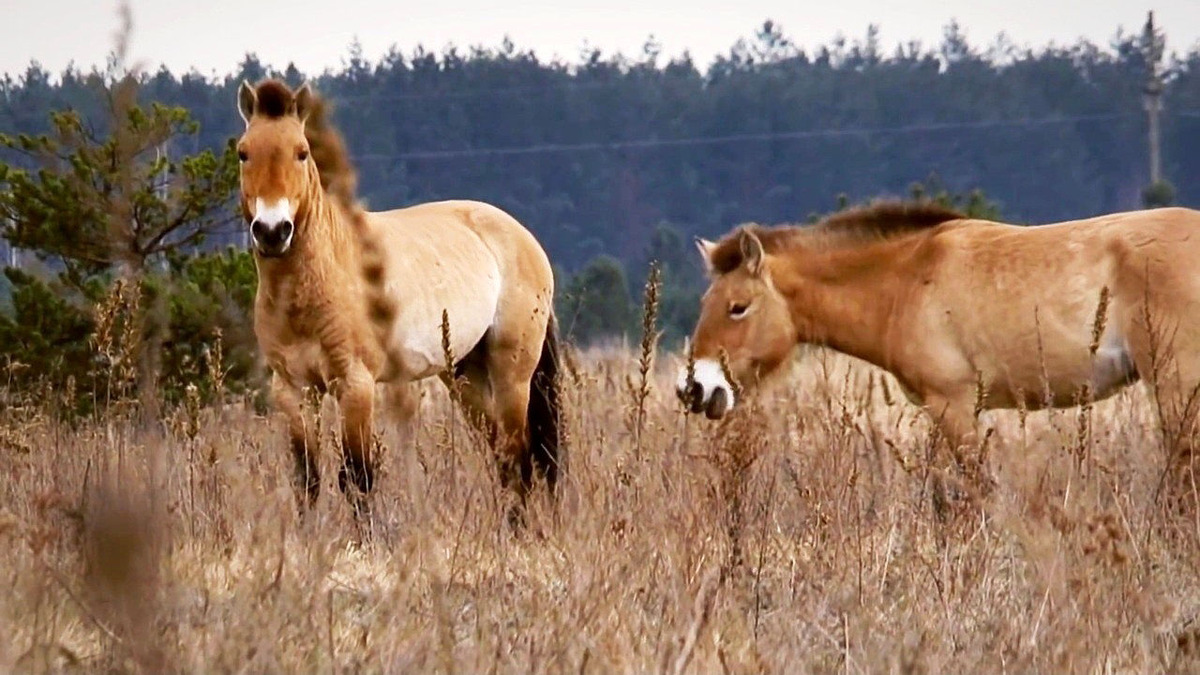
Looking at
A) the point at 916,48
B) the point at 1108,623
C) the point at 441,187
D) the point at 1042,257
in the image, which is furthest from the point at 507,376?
the point at 916,48

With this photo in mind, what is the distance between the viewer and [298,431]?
6.81 metres

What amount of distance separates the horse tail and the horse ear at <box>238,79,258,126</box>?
2.07 meters

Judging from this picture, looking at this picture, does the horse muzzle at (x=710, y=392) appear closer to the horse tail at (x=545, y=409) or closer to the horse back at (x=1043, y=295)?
the horse tail at (x=545, y=409)

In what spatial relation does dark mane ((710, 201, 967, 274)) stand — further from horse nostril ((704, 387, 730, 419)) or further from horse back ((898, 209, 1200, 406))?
horse nostril ((704, 387, 730, 419))

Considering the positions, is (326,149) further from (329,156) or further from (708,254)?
(708,254)

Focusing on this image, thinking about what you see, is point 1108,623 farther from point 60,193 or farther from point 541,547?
point 60,193

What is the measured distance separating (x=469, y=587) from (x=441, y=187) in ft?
157

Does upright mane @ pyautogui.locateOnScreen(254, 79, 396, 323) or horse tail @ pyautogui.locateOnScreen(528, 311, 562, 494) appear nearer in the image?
upright mane @ pyautogui.locateOnScreen(254, 79, 396, 323)

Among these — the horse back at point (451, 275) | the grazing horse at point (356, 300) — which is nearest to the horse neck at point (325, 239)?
the grazing horse at point (356, 300)

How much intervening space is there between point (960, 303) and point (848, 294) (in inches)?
31.4

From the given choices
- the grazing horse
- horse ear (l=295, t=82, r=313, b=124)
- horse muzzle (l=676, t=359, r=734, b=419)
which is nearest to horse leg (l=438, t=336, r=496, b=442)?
the grazing horse

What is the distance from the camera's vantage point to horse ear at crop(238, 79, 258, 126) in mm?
6938

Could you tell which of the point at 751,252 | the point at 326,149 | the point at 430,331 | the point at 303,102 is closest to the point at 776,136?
the point at 751,252

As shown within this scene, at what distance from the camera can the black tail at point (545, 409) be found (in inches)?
328
